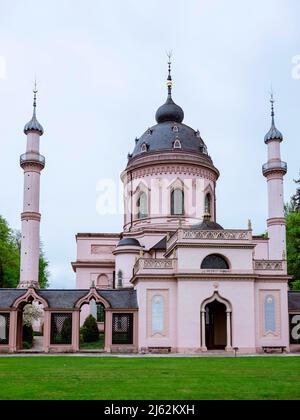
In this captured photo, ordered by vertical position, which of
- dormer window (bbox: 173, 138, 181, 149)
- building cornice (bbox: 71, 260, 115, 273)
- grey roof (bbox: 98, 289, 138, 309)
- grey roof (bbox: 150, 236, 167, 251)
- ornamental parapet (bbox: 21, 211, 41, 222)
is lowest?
grey roof (bbox: 98, 289, 138, 309)

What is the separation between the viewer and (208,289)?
132ft

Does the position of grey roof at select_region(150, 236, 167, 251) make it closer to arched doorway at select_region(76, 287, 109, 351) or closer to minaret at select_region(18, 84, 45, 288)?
arched doorway at select_region(76, 287, 109, 351)

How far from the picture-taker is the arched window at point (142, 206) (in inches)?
2218

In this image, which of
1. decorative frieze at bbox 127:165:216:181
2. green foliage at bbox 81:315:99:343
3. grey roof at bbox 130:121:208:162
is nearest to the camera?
green foliage at bbox 81:315:99:343

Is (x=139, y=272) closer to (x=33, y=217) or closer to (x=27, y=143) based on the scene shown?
(x=33, y=217)

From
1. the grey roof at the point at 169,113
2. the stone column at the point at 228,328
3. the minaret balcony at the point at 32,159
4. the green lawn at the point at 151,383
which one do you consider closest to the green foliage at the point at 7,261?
the minaret balcony at the point at 32,159

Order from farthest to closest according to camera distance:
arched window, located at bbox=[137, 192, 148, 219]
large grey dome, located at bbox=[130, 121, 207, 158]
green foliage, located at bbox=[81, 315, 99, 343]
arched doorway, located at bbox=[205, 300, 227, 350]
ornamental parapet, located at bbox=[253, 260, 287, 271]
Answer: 1. large grey dome, located at bbox=[130, 121, 207, 158]
2. arched window, located at bbox=[137, 192, 148, 219]
3. green foliage, located at bbox=[81, 315, 99, 343]
4. arched doorway, located at bbox=[205, 300, 227, 350]
5. ornamental parapet, located at bbox=[253, 260, 287, 271]

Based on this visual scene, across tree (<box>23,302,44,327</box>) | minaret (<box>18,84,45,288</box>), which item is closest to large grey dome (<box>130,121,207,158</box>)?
minaret (<box>18,84,45,288</box>)

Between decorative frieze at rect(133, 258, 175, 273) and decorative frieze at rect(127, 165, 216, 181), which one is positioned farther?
decorative frieze at rect(127, 165, 216, 181)

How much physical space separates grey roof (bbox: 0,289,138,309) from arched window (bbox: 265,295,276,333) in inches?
331

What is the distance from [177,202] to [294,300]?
15.7 metres

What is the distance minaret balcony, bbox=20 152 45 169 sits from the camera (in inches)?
2120

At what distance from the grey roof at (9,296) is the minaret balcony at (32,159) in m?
14.9

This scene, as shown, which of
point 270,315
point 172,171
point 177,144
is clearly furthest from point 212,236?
point 177,144
